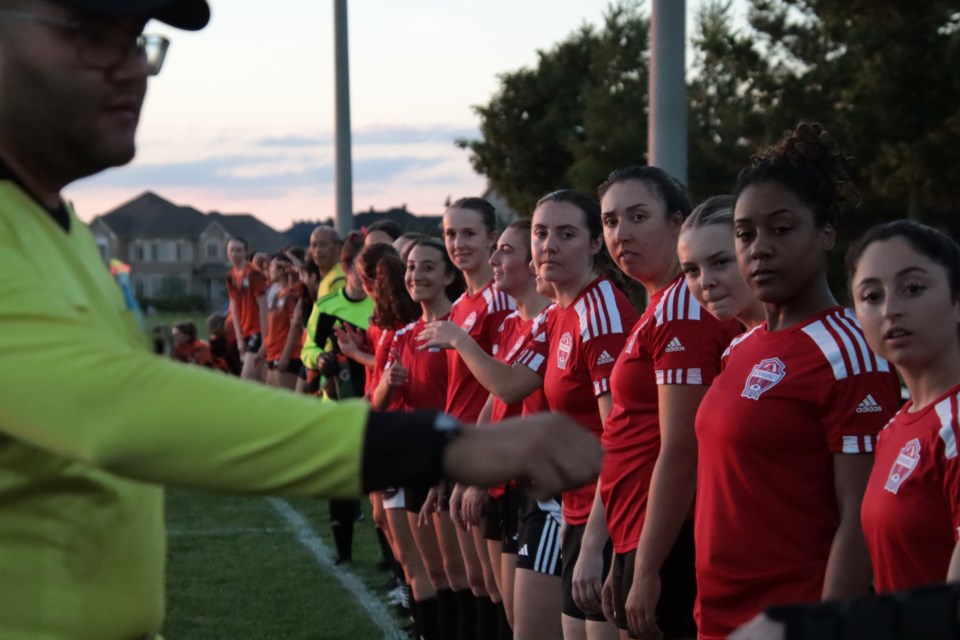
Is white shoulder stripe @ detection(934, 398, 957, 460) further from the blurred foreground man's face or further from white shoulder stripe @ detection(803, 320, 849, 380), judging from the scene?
the blurred foreground man's face

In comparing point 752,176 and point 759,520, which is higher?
point 752,176

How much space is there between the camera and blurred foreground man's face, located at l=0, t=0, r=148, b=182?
6.23ft

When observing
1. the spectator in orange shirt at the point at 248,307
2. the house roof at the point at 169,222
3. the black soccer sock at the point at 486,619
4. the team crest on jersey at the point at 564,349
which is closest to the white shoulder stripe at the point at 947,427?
the team crest on jersey at the point at 564,349

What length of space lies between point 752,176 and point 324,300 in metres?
6.02

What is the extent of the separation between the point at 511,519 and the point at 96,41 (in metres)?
4.38

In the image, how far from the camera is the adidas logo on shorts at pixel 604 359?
16.8ft

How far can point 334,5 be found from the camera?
16.1 meters

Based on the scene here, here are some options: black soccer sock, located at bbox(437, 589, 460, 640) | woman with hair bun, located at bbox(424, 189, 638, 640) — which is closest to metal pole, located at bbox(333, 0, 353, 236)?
black soccer sock, located at bbox(437, 589, 460, 640)

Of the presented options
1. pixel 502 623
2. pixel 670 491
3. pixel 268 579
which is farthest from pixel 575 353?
pixel 268 579

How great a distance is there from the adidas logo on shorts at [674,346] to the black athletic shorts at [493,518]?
80.6 inches

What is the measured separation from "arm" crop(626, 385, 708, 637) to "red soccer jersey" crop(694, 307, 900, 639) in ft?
1.76

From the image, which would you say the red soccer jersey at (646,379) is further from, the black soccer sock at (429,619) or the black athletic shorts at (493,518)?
the black soccer sock at (429,619)

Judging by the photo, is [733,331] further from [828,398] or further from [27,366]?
[27,366]

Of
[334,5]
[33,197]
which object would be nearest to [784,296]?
[33,197]
